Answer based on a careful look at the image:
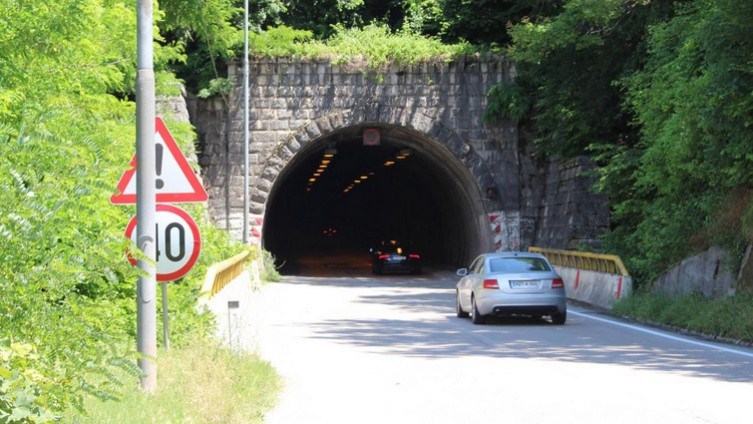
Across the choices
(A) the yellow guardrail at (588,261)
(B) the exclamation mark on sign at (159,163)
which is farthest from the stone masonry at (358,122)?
(B) the exclamation mark on sign at (159,163)

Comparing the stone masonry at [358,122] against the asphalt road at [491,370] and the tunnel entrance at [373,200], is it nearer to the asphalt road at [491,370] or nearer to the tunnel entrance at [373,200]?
the tunnel entrance at [373,200]

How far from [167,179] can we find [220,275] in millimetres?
10671

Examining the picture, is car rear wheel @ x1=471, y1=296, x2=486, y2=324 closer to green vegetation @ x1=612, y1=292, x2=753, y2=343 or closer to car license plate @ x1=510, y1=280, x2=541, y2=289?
car license plate @ x1=510, y1=280, x2=541, y2=289

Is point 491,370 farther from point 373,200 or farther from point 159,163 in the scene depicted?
point 373,200

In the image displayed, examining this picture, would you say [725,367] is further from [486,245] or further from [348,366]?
[486,245]

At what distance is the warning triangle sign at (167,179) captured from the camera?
11.5 metres

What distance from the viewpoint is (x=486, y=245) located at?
4309 centimetres

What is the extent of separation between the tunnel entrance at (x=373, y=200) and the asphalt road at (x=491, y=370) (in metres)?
18.3

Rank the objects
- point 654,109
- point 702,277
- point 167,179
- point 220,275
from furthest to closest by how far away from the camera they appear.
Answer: point 654,109 → point 702,277 → point 220,275 → point 167,179

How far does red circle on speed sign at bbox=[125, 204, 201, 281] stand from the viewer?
38.0ft

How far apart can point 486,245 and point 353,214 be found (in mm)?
50351

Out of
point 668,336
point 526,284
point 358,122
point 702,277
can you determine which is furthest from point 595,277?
point 358,122

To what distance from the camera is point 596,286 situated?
29.6 meters

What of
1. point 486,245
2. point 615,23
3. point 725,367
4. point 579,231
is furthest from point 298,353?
Answer: point 486,245
